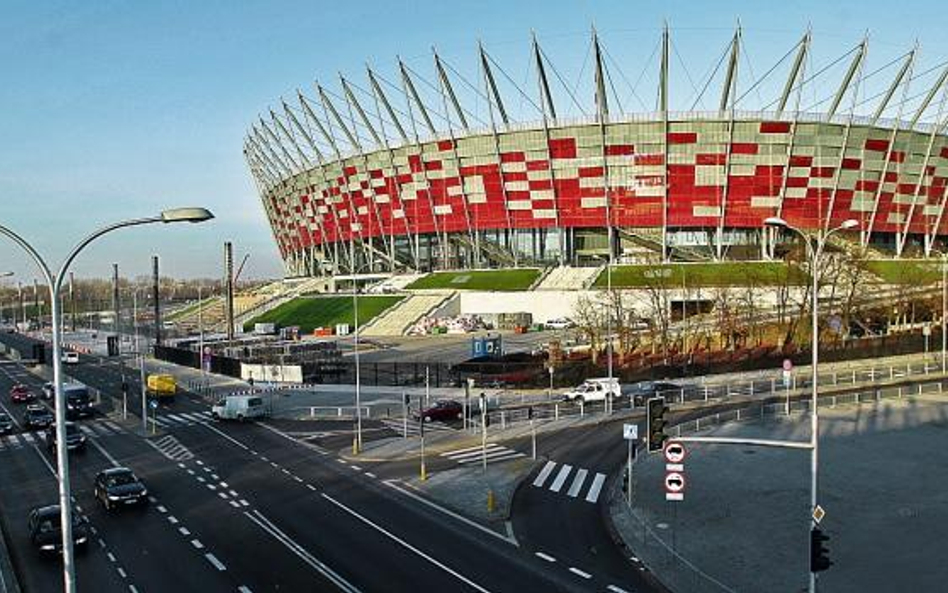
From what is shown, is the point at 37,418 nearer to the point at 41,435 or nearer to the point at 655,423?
the point at 41,435

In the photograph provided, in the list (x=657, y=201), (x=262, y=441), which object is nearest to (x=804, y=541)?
(x=262, y=441)

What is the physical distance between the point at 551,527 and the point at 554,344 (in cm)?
3815

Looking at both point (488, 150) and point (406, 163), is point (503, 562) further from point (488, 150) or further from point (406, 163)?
point (406, 163)

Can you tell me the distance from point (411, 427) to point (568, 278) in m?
66.5

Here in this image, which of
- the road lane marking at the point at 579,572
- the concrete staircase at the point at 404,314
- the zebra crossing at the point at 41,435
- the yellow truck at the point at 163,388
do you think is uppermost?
the concrete staircase at the point at 404,314

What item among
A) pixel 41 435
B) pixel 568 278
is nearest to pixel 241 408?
pixel 41 435

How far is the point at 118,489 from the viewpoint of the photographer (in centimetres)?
2738

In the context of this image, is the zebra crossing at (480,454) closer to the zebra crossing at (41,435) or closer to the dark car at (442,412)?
the dark car at (442,412)

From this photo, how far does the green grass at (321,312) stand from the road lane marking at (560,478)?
66626mm

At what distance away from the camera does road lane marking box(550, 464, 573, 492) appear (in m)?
28.7

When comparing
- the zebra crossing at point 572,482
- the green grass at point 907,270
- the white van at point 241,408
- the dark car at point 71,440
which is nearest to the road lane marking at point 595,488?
the zebra crossing at point 572,482

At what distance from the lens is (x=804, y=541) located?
21.4m

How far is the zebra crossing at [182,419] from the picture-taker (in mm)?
46656

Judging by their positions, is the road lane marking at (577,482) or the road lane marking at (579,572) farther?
the road lane marking at (577,482)
